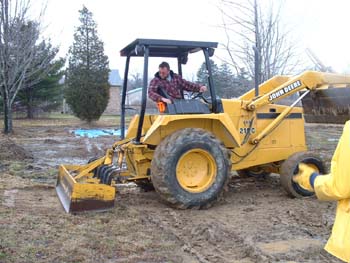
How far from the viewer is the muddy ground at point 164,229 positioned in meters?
4.97

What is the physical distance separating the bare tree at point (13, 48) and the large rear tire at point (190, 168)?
15.6m

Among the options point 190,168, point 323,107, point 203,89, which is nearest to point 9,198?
point 190,168

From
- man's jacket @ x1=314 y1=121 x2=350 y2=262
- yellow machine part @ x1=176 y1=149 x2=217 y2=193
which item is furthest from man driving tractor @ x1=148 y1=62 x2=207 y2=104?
man's jacket @ x1=314 y1=121 x2=350 y2=262

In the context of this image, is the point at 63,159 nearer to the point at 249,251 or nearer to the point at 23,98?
the point at 249,251

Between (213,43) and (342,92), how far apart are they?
219 centimetres

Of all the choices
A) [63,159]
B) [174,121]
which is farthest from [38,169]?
[174,121]

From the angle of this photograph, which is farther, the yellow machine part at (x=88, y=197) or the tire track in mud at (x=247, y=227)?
the yellow machine part at (x=88, y=197)

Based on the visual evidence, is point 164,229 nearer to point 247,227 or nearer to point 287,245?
point 247,227

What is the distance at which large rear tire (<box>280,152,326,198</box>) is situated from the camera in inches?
301

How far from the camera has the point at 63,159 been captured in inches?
526

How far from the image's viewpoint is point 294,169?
25.3ft

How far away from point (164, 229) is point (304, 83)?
12.7 feet

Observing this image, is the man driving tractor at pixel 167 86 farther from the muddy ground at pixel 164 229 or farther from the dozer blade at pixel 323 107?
the dozer blade at pixel 323 107

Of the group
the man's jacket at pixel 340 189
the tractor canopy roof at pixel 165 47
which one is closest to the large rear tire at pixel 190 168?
the tractor canopy roof at pixel 165 47
